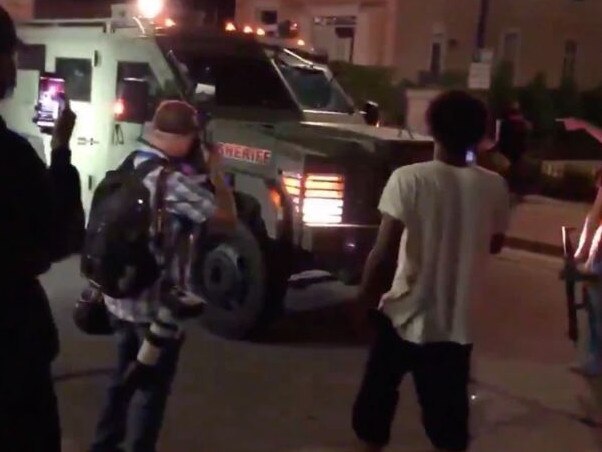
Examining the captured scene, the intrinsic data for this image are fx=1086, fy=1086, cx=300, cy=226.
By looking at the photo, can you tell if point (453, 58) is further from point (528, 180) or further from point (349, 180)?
point (349, 180)

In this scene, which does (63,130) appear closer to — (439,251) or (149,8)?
(439,251)

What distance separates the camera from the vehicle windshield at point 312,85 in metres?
8.45

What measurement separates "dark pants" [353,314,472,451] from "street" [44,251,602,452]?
230mm

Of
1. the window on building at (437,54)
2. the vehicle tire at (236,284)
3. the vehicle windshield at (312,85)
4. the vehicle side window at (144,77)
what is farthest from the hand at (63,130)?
the window on building at (437,54)

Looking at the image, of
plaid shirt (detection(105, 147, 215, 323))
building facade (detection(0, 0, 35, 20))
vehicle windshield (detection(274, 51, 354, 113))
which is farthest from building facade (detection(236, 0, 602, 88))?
plaid shirt (detection(105, 147, 215, 323))

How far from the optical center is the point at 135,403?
14.3 feet

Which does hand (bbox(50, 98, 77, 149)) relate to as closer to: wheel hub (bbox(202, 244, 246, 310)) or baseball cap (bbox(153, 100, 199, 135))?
baseball cap (bbox(153, 100, 199, 135))

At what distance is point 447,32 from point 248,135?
1937 cm

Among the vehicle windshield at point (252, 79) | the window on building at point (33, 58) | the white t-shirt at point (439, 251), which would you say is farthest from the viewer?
the window on building at point (33, 58)

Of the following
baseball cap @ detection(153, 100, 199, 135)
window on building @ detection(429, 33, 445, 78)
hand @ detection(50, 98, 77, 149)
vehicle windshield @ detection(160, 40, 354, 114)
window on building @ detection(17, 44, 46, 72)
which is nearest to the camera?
hand @ detection(50, 98, 77, 149)

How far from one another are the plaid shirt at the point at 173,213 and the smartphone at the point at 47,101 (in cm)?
423

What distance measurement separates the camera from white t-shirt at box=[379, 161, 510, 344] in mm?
3787

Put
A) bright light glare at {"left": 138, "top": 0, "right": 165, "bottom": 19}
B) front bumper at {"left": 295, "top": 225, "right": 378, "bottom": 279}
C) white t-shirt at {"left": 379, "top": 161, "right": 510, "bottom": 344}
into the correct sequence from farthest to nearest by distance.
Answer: bright light glare at {"left": 138, "top": 0, "right": 165, "bottom": 19}, front bumper at {"left": 295, "top": 225, "right": 378, "bottom": 279}, white t-shirt at {"left": 379, "top": 161, "right": 510, "bottom": 344}

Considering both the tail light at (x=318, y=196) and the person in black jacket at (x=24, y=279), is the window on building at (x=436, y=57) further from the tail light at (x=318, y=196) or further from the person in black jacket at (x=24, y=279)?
the person in black jacket at (x=24, y=279)
